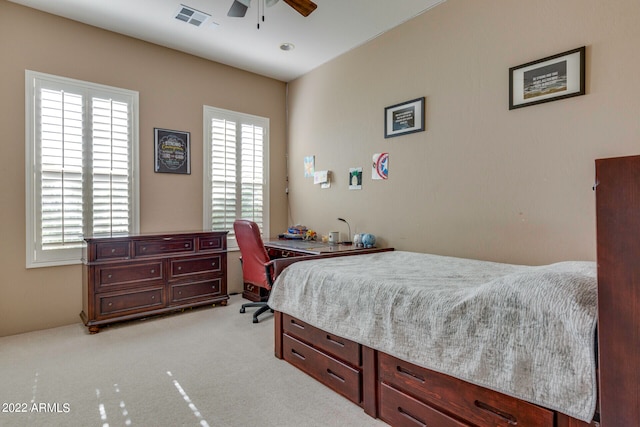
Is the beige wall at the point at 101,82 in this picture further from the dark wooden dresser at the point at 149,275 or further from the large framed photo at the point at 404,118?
the large framed photo at the point at 404,118

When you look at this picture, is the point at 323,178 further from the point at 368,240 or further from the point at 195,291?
the point at 195,291

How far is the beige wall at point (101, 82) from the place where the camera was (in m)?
3.03

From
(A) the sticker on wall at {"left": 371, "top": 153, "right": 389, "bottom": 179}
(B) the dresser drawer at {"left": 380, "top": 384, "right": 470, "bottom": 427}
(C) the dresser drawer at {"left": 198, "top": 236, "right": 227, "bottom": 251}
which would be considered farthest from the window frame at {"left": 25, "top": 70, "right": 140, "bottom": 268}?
(B) the dresser drawer at {"left": 380, "top": 384, "right": 470, "bottom": 427}

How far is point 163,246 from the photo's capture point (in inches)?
137

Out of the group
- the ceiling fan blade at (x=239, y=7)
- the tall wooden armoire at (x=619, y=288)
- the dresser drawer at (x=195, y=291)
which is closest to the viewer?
the tall wooden armoire at (x=619, y=288)

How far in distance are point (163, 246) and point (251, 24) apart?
8.04ft

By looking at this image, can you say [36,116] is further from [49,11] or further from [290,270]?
[290,270]

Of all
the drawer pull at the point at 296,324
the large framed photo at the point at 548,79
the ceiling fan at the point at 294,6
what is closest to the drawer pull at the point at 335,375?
the drawer pull at the point at 296,324

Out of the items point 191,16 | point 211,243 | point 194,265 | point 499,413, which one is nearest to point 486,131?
point 499,413

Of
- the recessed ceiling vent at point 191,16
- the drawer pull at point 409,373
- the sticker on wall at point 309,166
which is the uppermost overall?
the recessed ceiling vent at point 191,16

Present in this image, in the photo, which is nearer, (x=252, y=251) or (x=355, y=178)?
(x=252, y=251)

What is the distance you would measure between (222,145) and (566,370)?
4.08 meters

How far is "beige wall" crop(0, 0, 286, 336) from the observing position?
303 cm

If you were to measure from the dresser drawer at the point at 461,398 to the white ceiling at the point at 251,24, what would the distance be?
2.98 metres
